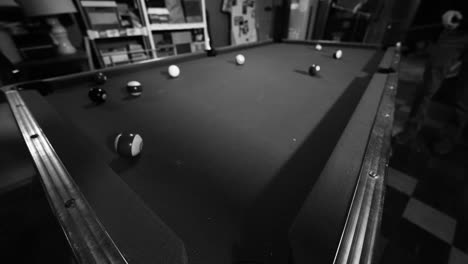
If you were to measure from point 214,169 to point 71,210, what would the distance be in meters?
0.31

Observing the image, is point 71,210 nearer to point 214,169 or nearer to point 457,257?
point 214,169

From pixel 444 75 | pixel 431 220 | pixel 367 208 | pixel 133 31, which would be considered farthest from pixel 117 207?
pixel 133 31

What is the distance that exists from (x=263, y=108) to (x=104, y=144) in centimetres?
63

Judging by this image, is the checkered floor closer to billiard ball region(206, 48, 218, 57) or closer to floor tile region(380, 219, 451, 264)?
floor tile region(380, 219, 451, 264)

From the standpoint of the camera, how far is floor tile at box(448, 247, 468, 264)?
0.89m

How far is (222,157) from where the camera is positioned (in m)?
0.59

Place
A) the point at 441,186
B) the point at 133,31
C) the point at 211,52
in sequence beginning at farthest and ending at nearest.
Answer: the point at 133,31
the point at 211,52
the point at 441,186

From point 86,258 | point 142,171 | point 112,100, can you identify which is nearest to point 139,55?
point 112,100

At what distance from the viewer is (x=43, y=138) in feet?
1.89

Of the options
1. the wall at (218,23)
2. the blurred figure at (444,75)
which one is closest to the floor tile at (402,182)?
the blurred figure at (444,75)

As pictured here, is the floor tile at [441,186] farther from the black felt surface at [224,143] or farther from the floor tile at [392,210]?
the black felt surface at [224,143]

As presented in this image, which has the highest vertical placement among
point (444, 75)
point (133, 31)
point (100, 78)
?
point (133, 31)

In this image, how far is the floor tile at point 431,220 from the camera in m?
1.00

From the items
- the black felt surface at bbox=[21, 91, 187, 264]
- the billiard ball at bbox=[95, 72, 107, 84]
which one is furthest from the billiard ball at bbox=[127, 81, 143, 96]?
the black felt surface at bbox=[21, 91, 187, 264]
